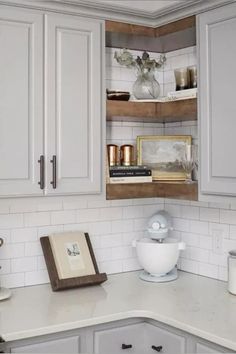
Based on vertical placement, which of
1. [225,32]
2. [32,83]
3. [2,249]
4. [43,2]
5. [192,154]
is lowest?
[2,249]

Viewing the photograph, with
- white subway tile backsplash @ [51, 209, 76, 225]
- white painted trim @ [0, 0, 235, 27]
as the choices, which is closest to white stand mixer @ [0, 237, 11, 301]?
white subway tile backsplash @ [51, 209, 76, 225]

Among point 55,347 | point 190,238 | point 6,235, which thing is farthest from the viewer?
point 190,238

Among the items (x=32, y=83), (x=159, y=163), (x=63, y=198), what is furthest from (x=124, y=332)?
(x=32, y=83)

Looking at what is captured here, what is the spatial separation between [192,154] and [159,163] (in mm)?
198

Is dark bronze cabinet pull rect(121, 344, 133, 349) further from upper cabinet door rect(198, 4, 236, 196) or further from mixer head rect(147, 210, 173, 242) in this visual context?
upper cabinet door rect(198, 4, 236, 196)

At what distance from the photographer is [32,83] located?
2.49 m

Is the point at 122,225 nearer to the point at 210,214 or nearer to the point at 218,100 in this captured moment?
the point at 210,214

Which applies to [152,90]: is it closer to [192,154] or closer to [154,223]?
[192,154]

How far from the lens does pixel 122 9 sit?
2.68 meters

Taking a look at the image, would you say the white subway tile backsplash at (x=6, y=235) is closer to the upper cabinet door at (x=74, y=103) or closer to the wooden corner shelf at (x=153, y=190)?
the upper cabinet door at (x=74, y=103)

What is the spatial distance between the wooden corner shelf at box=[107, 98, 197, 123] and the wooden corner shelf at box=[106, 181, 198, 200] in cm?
38

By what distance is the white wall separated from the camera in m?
2.81

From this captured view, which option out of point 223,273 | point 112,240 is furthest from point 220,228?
point 112,240

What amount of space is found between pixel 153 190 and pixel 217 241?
18.5 inches
